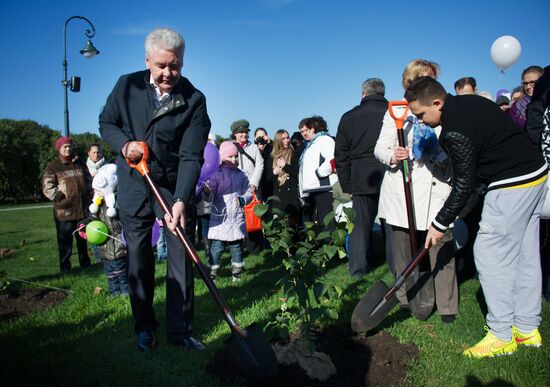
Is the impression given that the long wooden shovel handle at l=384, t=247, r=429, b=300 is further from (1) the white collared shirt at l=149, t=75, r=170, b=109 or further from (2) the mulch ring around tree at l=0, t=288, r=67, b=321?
(2) the mulch ring around tree at l=0, t=288, r=67, b=321

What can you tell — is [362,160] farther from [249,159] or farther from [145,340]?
[145,340]

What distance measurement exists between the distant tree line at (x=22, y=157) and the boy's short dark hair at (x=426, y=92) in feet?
97.7

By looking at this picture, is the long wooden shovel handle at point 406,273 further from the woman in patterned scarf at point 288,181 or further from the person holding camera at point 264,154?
the person holding camera at point 264,154

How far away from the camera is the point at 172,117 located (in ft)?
10.9

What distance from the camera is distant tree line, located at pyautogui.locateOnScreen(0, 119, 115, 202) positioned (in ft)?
102

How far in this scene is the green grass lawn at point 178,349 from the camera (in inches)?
119

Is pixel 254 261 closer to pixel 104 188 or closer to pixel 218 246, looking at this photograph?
pixel 218 246

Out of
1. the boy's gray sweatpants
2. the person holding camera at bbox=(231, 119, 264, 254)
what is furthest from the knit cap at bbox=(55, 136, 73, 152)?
the boy's gray sweatpants

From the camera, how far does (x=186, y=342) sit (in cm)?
350

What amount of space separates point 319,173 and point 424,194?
2.55 meters

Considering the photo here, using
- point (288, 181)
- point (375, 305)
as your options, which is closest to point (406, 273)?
point (375, 305)

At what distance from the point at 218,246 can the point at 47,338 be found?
2407 mm

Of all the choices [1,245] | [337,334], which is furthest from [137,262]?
[1,245]

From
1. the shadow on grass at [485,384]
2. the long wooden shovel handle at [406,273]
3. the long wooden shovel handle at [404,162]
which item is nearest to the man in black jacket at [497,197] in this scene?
the long wooden shovel handle at [406,273]
